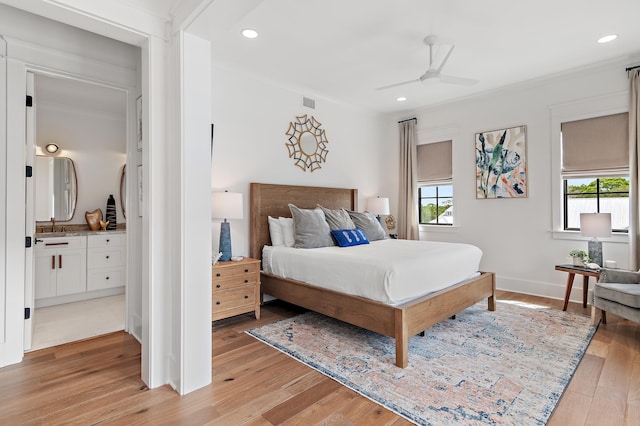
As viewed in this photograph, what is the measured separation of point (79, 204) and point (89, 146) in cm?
83

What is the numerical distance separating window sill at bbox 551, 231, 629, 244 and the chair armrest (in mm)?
811

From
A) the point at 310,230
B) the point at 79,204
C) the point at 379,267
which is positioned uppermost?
the point at 79,204

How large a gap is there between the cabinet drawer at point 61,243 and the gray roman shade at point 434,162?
4962mm

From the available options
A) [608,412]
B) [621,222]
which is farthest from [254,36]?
[621,222]

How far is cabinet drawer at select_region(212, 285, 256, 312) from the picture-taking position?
3150mm

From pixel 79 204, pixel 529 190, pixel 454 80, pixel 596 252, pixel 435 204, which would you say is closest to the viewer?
pixel 454 80

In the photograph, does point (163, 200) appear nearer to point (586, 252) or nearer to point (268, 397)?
point (268, 397)

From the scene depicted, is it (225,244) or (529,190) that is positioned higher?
(529,190)

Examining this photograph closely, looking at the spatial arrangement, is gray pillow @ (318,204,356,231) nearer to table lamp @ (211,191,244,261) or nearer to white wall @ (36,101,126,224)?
table lamp @ (211,191,244,261)

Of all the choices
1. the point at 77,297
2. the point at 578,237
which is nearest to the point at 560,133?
the point at 578,237

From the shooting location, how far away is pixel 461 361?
8.20 ft

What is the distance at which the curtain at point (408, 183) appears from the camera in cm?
539

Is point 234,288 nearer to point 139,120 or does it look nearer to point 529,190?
point 139,120

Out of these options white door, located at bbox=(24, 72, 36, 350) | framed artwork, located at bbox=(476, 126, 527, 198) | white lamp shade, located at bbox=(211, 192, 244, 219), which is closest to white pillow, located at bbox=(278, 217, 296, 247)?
white lamp shade, located at bbox=(211, 192, 244, 219)
